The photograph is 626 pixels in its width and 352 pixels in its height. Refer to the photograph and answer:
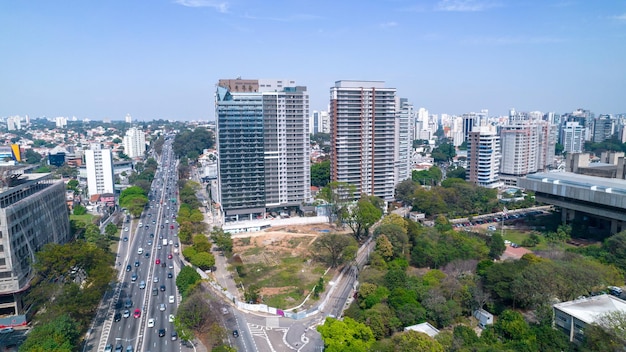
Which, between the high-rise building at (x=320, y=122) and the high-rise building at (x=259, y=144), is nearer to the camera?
the high-rise building at (x=259, y=144)

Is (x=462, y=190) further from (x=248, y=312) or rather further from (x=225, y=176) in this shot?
(x=248, y=312)


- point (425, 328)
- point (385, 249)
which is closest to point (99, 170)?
point (385, 249)

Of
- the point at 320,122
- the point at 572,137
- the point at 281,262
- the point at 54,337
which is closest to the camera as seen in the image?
the point at 54,337

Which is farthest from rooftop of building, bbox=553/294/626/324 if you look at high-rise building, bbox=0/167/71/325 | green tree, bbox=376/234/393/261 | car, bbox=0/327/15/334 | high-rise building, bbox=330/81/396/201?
high-rise building, bbox=330/81/396/201

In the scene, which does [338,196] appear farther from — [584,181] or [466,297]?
[584,181]

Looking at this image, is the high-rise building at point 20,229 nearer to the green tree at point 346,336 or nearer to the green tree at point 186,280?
the green tree at point 186,280

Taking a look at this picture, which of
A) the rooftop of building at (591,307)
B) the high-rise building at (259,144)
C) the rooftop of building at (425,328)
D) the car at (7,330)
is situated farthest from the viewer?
the high-rise building at (259,144)

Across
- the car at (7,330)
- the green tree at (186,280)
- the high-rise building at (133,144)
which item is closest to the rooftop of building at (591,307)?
the green tree at (186,280)
